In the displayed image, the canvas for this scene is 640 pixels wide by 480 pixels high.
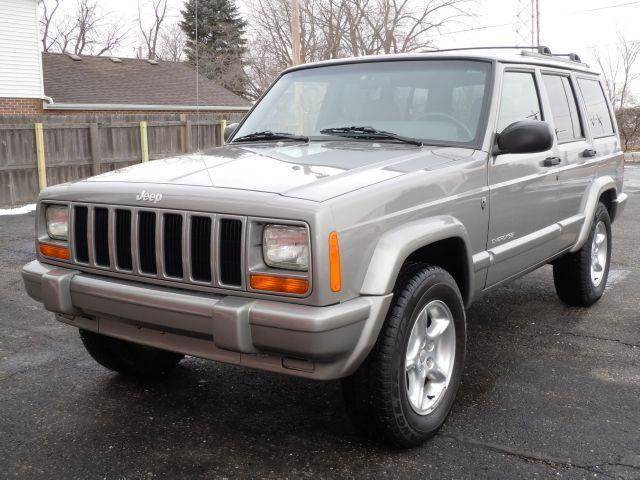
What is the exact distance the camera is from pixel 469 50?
14.6 ft

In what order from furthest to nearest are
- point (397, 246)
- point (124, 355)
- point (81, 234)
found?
1. point (124, 355)
2. point (81, 234)
3. point (397, 246)

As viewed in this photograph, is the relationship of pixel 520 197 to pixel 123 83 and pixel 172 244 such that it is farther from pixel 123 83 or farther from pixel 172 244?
pixel 123 83

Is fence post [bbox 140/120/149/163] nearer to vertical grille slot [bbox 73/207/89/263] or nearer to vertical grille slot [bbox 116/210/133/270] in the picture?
vertical grille slot [bbox 73/207/89/263]

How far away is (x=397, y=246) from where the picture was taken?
9.53ft

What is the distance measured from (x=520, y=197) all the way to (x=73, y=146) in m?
12.1

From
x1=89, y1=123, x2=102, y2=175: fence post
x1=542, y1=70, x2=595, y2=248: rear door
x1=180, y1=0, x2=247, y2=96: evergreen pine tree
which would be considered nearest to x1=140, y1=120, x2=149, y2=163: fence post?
x1=89, y1=123, x2=102, y2=175: fence post

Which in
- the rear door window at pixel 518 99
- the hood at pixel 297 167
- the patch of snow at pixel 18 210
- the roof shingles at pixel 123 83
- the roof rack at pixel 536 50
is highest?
the roof shingles at pixel 123 83

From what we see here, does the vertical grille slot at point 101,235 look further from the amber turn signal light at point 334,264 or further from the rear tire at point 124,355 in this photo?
the amber turn signal light at point 334,264

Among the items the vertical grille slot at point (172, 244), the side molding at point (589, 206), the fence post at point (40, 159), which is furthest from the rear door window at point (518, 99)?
the fence post at point (40, 159)

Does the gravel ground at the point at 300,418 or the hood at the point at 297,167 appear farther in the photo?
the gravel ground at the point at 300,418

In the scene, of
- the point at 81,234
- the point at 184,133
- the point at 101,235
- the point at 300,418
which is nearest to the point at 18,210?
the point at 184,133

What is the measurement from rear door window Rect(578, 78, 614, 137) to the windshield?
67.6 inches

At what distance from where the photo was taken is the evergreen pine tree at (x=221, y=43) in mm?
39125

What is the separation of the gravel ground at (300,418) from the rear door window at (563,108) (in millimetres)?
1425
